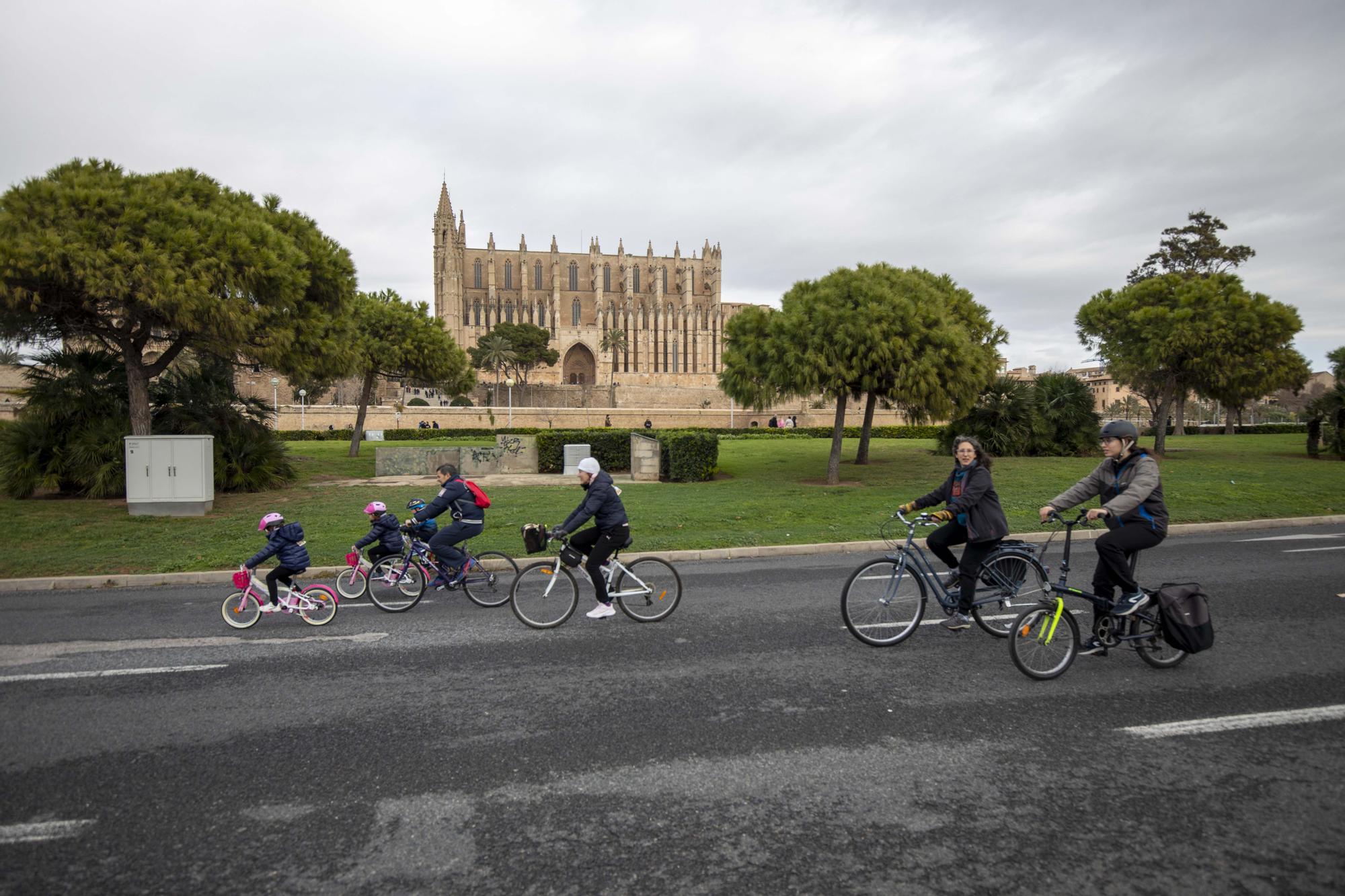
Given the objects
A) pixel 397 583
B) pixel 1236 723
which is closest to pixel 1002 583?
pixel 1236 723

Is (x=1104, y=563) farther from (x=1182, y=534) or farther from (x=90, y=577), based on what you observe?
(x=90, y=577)

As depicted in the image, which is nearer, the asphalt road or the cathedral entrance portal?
the asphalt road

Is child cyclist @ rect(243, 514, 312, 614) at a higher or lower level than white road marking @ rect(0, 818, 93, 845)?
higher

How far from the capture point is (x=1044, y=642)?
18.0 feet

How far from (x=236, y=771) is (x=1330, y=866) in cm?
526

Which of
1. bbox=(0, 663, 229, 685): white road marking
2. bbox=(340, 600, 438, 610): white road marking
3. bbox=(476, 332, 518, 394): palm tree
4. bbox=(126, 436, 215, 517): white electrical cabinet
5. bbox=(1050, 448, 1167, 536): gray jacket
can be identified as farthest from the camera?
bbox=(476, 332, 518, 394): palm tree

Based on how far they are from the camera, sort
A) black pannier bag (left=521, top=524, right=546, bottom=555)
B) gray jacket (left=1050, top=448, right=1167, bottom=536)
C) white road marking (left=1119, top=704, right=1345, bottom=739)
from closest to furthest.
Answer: white road marking (left=1119, top=704, right=1345, bottom=739) < gray jacket (left=1050, top=448, right=1167, bottom=536) < black pannier bag (left=521, top=524, right=546, bottom=555)

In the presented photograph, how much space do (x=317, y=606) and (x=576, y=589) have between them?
253 centimetres

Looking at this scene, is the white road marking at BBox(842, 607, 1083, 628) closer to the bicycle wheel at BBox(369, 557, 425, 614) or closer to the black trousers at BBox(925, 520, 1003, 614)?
the black trousers at BBox(925, 520, 1003, 614)

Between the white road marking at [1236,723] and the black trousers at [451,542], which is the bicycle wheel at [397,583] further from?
the white road marking at [1236,723]

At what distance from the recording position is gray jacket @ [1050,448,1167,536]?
5422mm

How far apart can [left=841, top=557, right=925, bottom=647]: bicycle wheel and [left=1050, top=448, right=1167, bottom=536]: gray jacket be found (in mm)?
1299

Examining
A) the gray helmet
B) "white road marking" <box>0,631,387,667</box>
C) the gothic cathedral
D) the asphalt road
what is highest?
the gothic cathedral

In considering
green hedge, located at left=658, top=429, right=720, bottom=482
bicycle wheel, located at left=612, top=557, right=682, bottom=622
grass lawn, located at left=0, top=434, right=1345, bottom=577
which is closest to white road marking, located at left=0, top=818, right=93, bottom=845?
bicycle wheel, located at left=612, top=557, right=682, bottom=622
